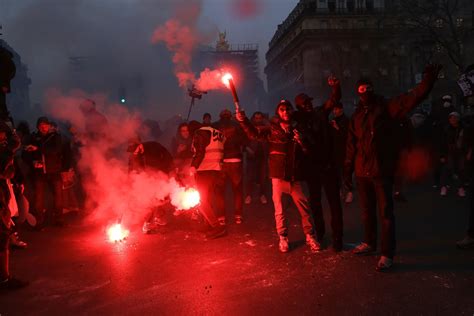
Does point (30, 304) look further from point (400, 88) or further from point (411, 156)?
point (400, 88)

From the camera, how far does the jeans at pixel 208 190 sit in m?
6.74

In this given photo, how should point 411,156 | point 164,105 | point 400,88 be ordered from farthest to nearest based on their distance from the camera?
point 400,88, point 164,105, point 411,156

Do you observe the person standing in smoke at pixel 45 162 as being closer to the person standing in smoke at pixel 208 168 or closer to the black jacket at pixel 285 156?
the person standing in smoke at pixel 208 168

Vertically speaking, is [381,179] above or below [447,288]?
above

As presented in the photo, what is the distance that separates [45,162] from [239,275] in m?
5.05

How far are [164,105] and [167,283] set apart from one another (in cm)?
2767

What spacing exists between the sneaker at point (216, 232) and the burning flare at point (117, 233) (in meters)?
1.52

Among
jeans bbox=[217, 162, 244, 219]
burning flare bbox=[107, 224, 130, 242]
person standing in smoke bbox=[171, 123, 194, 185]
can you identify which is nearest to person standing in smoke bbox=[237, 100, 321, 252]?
jeans bbox=[217, 162, 244, 219]

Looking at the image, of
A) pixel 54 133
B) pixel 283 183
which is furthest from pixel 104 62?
pixel 283 183

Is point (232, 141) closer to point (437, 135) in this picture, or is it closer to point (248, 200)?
point (248, 200)

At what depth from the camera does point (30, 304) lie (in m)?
4.31

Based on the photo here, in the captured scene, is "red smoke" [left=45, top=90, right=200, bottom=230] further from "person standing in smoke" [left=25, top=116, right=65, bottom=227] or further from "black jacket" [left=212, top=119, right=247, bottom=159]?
"black jacket" [left=212, top=119, right=247, bottom=159]

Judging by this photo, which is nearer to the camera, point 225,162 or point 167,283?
point 167,283

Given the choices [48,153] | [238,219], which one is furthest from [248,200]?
[48,153]
